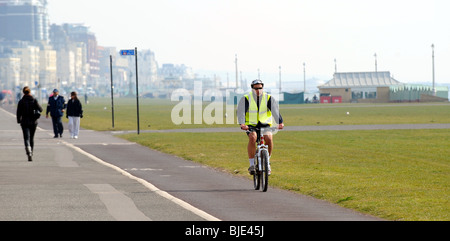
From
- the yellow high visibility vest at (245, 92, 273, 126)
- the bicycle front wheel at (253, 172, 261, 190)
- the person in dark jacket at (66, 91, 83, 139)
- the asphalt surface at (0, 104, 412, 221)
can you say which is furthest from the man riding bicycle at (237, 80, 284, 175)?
the person in dark jacket at (66, 91, 83, 139)

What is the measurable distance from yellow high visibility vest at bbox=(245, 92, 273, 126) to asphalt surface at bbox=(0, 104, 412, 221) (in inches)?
48.9

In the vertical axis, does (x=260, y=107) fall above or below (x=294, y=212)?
above

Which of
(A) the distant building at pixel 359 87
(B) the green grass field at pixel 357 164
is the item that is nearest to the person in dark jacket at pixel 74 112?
(B) the green grass field at pixel 357 164

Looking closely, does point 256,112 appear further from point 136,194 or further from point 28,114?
point 28,114

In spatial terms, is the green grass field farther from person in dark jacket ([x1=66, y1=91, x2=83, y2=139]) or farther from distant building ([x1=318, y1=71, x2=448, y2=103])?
distant building ([x1=318, y1=71, x2=448, y2=103])

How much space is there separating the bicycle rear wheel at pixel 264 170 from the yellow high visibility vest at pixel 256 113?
576 mm

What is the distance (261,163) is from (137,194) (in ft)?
7.41

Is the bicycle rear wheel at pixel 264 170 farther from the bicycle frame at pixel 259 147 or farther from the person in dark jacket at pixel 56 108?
the person in dark jacket at pixel 56 108

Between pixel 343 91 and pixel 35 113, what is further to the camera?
pixel 343 91

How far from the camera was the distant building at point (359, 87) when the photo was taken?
139m
